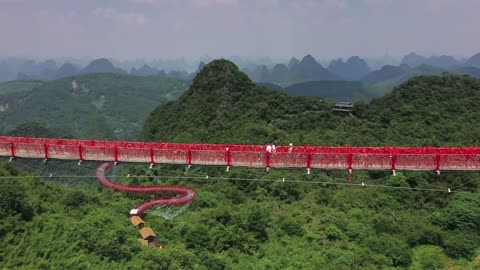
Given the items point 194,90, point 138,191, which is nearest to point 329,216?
point 138,191

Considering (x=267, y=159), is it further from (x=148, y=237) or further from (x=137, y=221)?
(x=137, y=221)

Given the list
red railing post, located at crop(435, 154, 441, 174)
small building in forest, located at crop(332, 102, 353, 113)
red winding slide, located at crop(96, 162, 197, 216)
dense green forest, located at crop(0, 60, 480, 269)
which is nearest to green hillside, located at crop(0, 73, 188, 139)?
small building in forest, located at crop(332, 102, 353, 113)

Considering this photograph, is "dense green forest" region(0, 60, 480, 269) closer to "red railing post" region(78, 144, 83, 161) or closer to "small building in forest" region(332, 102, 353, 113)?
"small building in forest" region(332, 102, 353, 113)

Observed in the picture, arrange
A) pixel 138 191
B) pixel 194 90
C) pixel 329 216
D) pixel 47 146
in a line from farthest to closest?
pixel 194 90, pixel 138 191, pixel 329 216, pixel 47 146

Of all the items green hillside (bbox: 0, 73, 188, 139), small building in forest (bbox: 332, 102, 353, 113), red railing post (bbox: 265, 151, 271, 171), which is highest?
red railing post (bbox: 265, 151, 271, 171)

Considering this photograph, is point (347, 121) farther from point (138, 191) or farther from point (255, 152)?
point (255, 152)

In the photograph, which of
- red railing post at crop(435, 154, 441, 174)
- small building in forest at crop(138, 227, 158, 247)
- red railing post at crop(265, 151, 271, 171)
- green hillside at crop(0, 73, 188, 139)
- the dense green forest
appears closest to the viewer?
red railing post at crop(435, 154, 441, 174)

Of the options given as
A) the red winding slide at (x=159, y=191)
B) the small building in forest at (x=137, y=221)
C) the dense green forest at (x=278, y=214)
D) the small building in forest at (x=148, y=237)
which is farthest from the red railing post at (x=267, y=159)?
the red winding slide at (x=159, y=191)
